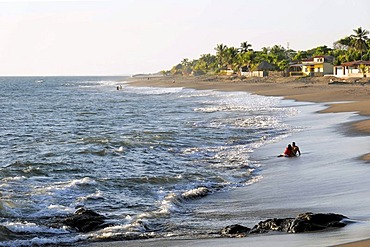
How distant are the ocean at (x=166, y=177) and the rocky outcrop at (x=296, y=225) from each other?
509 mm

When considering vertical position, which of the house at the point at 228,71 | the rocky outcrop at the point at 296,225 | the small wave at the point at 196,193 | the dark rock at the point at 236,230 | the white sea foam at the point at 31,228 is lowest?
the small wave at the point at 196,193

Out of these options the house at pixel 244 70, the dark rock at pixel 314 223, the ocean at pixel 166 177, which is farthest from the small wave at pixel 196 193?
the house at pixel 244 70

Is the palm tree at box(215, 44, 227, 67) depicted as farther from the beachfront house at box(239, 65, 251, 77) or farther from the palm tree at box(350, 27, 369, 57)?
the palm tree at box(350, 27, 369, 57)

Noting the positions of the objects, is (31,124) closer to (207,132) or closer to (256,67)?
(207,132)

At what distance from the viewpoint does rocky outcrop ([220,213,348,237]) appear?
10.6 metres

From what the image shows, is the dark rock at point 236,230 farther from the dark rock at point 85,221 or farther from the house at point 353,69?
the house at point 353,69

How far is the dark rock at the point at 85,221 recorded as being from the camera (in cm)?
1249

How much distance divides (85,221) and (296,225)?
478 cm

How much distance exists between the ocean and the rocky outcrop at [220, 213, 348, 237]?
0.51 m

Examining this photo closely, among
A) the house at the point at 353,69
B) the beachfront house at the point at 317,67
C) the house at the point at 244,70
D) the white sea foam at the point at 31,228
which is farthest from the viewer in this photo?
the house at the point at 244,70

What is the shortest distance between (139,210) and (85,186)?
3690 millimetres

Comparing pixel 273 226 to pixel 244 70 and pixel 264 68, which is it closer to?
pixel 264 68

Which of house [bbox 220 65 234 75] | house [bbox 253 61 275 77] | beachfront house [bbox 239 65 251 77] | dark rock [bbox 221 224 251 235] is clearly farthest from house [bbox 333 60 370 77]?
dark rock [bbox 221 224 251 235]

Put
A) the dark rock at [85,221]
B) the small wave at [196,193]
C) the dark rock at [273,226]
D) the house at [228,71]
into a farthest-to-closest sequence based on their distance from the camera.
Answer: the house at [228,71], the small wave at [196,193], the dark rock at [85,221], the dark rock at [273,226]
